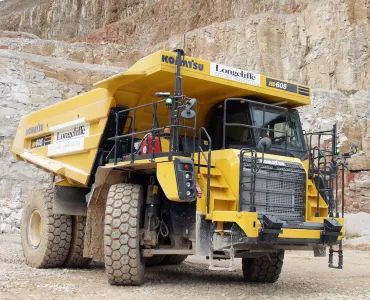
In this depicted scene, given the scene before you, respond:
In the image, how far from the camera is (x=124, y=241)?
7.46 meters

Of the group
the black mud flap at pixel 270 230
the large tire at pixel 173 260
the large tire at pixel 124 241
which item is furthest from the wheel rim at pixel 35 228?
the black mud flap at pixel 270 230

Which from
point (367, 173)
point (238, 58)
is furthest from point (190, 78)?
point (238, 58)

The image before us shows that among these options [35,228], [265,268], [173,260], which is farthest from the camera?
[173,260]

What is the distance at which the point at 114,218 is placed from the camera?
7.57 metres

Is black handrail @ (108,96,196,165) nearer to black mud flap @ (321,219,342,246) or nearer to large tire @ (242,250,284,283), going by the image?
black mud flap @ (321,219,342,246)

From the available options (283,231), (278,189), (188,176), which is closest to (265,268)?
(278,189)

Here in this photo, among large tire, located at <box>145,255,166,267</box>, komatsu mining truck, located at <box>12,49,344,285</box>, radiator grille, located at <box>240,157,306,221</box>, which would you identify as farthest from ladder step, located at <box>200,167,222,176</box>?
large tire, located at <box>145,255,166,267</box>

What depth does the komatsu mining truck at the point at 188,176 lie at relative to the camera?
23.4 ft

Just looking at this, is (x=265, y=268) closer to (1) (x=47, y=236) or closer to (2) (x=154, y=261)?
(2) (x=154, y=261)

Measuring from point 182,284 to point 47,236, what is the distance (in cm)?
297

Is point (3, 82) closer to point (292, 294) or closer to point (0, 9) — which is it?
point (292, 294)

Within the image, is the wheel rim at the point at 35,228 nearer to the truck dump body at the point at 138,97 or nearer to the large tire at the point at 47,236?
the large tire at the point at 47,236

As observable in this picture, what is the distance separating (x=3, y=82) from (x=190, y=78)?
2442 cm

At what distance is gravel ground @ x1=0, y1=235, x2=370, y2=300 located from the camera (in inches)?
282
